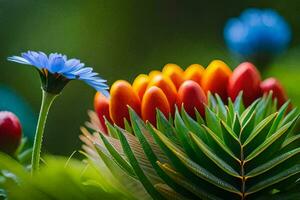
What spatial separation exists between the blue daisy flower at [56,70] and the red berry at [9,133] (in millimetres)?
44

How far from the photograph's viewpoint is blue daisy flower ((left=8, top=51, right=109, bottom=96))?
0.31 meters

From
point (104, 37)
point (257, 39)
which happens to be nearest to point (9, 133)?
point (257, 39)

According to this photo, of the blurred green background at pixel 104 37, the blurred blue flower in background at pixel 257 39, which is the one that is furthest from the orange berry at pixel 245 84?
the blurred green background at pixel 104 37

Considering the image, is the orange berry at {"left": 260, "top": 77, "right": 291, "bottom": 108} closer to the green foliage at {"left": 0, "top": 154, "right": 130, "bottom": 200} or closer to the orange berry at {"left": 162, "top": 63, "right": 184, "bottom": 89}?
the orange berry at {"left": 162, "top": 63, "right": 184, "bottom": 89}

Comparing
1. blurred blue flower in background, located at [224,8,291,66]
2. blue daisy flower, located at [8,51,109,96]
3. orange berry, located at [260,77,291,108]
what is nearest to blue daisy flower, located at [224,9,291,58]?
blurred blue flower in background, located at [224,8,291,66]

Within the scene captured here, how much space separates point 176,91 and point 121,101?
1.2 inches

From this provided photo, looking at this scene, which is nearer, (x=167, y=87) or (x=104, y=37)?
(x=167, y=87)

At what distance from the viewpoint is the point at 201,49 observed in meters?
1.32

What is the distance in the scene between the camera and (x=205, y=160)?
29 centimetres

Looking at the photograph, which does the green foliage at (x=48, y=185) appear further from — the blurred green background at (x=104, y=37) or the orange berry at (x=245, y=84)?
the blurred green background at (x=104, y=37)

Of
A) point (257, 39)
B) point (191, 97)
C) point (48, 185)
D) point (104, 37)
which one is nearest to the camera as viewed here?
point (48, 185)

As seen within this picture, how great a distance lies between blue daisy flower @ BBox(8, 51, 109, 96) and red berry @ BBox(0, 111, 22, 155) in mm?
44

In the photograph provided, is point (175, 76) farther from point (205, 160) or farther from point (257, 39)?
point (257, 39)

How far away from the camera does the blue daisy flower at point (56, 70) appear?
0.31 m
